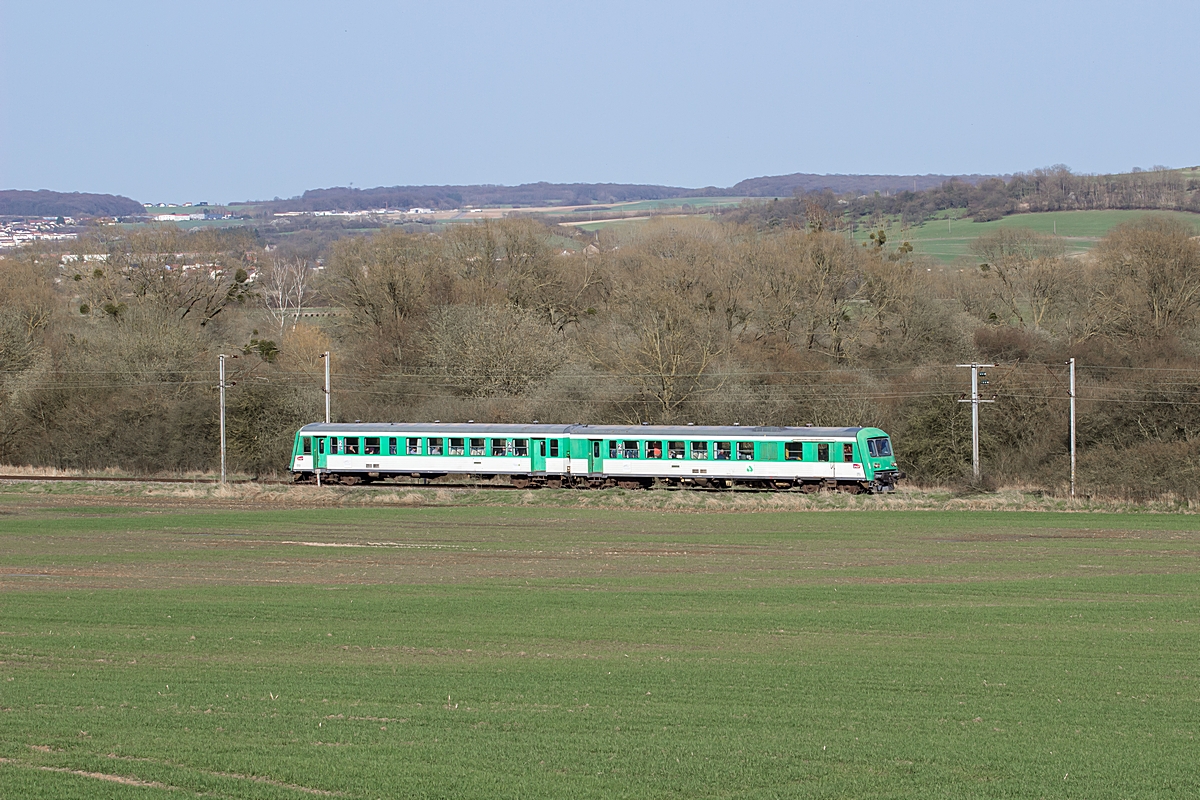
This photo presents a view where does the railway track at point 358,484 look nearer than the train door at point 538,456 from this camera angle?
Yes

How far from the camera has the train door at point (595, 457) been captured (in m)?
50.9

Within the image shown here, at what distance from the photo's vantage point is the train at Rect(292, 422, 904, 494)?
157 ft

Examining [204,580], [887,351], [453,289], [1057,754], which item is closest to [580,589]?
[204,580]

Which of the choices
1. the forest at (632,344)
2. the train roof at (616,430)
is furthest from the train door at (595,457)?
the forest at (632,344)

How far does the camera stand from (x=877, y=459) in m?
48.1

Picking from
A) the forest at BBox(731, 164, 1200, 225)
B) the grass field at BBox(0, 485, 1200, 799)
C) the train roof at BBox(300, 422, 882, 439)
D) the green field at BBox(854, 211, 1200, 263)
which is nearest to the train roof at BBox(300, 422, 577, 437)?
the train roof at BBox(300, 422, 882, 439)

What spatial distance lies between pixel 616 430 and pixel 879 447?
10.8 m

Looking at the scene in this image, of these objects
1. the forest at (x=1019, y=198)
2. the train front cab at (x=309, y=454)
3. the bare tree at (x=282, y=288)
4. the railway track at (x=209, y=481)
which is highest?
the forest at (x=1019, y=198)

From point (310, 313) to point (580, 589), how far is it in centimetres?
9508

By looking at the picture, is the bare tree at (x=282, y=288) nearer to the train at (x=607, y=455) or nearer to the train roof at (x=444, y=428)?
the train roof at (x=444, y=428)

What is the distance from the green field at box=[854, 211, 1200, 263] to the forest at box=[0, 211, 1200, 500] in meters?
27.1

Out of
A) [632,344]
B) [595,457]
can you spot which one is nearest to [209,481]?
[595,457]

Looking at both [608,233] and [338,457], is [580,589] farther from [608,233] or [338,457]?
[608,233]

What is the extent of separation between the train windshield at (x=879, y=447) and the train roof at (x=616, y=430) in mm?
718
